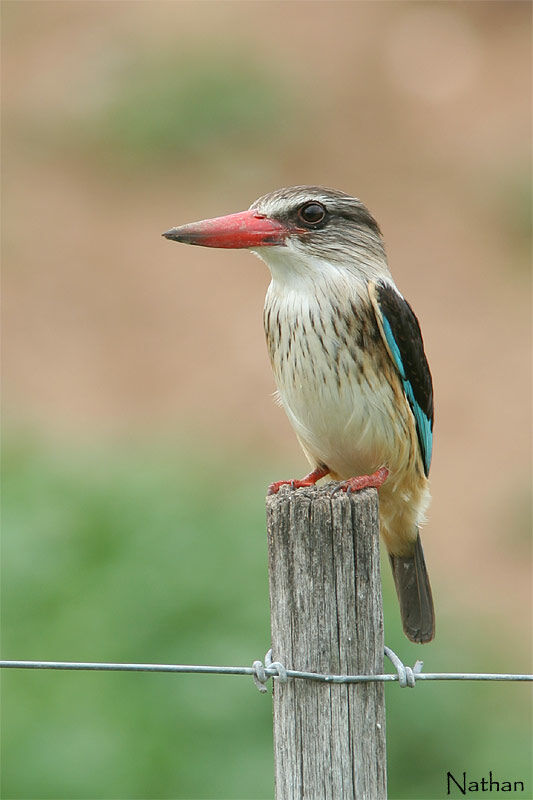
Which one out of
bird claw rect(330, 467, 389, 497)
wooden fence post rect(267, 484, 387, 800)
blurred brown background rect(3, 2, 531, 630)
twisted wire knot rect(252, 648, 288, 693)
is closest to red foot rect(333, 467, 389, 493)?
bird claw rect(330, 467, 389, 497)

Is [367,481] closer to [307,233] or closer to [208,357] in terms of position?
[307,233]

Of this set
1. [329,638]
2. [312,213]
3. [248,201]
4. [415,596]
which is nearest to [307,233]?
[312,213]

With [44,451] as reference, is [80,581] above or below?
below

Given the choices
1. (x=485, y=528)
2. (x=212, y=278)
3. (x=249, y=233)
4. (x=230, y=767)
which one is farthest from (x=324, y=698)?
(x=212, y=278)

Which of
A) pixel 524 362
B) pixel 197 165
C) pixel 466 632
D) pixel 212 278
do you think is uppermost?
pixel 197 165

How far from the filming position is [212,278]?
12102 mm

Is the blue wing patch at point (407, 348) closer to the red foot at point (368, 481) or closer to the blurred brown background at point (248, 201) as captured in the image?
the red foot at point (368, 481)

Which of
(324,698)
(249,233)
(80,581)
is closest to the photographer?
(324,698)

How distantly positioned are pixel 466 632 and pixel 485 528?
279 centimetres

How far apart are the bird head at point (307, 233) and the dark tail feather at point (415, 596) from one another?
1.02m

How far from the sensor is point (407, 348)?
371 centimetres

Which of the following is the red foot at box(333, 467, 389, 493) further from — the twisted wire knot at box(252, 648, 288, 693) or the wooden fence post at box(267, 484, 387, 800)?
the twisted wire knot at box(252, 648, 288, 693)

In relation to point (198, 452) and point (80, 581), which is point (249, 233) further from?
point (198, 452)

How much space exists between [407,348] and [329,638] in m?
1.28
